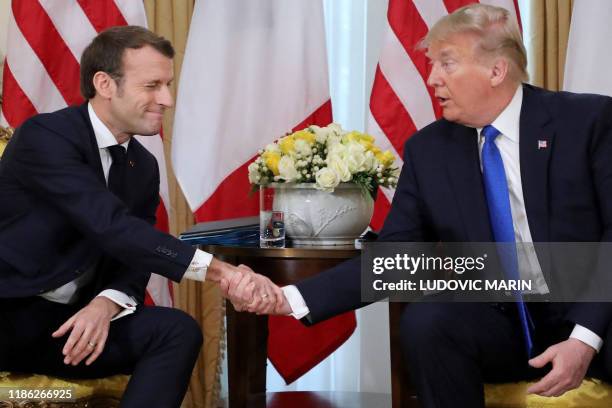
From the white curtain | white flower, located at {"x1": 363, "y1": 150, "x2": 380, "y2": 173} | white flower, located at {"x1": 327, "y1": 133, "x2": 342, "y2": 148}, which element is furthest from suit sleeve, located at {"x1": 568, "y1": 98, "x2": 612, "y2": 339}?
the white curtain

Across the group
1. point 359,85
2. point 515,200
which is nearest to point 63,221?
point 515,200

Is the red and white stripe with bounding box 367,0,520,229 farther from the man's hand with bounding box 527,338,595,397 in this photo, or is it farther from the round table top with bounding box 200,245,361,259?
the man's hand with bounding box 527,338,595,397

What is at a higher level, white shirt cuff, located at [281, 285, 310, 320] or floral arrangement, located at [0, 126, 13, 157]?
floral arrangement, located at [0, 126, 13, 157]

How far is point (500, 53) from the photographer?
2.32m

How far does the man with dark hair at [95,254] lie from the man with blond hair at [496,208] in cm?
26

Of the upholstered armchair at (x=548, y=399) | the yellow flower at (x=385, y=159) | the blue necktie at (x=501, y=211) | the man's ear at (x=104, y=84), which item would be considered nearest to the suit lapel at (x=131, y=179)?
the man's ear at (x=104, y=84)

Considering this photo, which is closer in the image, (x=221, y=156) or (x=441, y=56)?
(x=441, y=56)

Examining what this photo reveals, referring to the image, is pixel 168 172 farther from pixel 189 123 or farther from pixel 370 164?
pixel 370 164

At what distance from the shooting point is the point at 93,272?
239cm

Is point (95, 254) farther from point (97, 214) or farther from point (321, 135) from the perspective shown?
point (321, 135)

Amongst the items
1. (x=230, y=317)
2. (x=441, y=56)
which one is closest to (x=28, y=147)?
(x=230, y=317)

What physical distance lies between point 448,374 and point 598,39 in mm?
1837

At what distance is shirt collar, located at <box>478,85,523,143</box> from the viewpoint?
2.31 metres

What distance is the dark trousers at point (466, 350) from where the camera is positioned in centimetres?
196
